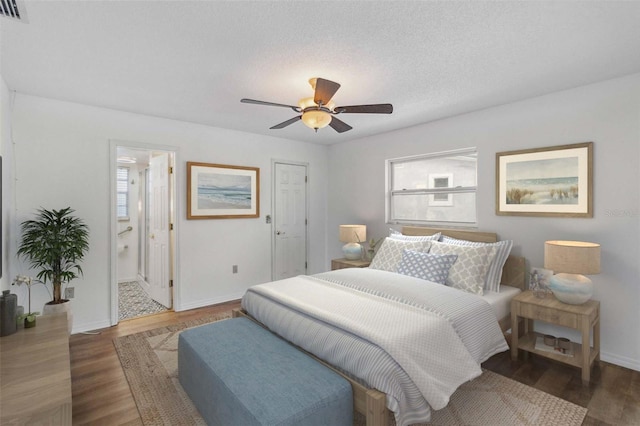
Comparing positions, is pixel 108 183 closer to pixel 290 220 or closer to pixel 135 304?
pixel 135 304

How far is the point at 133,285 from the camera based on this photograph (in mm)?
5348

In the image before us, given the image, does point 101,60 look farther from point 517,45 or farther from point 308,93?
point 517,45

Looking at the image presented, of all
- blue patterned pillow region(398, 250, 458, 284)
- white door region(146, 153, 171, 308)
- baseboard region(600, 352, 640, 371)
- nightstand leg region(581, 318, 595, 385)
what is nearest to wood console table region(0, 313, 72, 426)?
white door region(146, 153, 171, 308)

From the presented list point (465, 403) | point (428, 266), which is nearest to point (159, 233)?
point (428, 266)

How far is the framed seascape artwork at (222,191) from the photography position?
413cm

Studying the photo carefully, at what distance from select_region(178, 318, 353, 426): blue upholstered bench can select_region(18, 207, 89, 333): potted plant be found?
1.62 metres

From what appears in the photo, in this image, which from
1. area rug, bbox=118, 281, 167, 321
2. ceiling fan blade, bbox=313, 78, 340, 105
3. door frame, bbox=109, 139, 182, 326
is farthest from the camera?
area rug, bbox=118, 281, 167, 321

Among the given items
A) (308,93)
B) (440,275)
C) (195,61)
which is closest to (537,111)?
(440,275)

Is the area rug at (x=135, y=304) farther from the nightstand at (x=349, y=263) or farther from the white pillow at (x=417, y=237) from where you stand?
the white pillow at (x=417, y=237)

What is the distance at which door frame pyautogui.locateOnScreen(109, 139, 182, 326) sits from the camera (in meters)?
3.54

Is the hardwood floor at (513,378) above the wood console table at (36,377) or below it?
below

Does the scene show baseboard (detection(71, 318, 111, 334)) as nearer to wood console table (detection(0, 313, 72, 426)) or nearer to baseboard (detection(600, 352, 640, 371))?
wood console table (detection(0, 313, 72, 426))

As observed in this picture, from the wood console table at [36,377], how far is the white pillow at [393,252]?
9.00ft

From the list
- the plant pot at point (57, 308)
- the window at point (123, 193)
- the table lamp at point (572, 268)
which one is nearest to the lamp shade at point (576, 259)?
the table lamp at point (572, 268)
